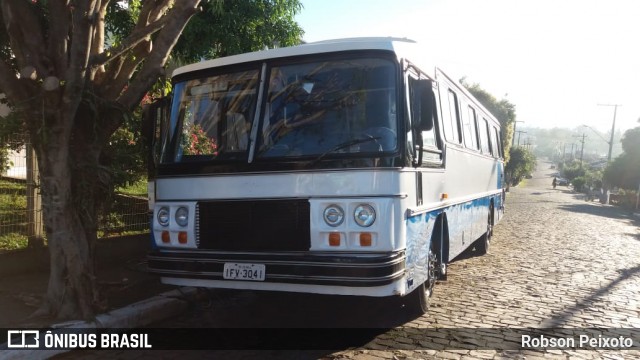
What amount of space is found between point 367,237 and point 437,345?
1.45m

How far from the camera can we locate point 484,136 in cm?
1119

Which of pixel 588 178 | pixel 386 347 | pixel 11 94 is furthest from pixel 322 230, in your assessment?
pixel 588 178

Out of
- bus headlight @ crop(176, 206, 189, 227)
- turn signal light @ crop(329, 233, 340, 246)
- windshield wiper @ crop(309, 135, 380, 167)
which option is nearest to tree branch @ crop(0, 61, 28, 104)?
bus headlight @ crop(176, 206, 189, 227)

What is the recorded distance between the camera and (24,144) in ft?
22.4

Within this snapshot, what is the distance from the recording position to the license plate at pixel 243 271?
4824 mm

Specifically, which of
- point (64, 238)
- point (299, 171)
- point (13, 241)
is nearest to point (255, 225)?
point (299, 171)

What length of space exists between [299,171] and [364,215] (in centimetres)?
73

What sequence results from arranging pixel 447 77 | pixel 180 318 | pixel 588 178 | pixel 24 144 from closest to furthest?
pixel 180 318 < pixel 24 144 < pixel 447 77 < pixel 588 178

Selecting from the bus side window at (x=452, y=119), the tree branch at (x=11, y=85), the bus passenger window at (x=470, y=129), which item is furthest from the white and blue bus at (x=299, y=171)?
the bus passenger window at (x=470, y=129)

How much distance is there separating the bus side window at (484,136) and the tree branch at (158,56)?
21.3 ft

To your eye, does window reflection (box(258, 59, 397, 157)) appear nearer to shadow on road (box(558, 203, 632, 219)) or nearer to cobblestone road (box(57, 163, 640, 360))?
cobblestone road (box(57, 163, 640, 360))

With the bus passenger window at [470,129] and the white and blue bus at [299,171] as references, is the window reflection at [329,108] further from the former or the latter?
the bus passenger window at [470,129]

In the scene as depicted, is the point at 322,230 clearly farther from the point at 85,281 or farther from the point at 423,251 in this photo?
the point at 85,281

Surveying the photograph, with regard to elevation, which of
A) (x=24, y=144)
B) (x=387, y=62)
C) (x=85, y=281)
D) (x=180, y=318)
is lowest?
(x=180, y=318)
